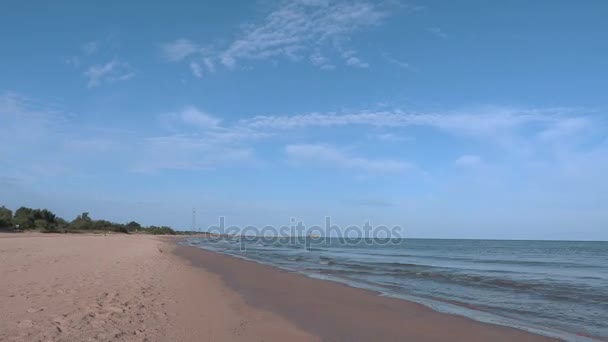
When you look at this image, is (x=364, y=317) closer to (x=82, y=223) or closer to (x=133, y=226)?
(x=82, y=223)

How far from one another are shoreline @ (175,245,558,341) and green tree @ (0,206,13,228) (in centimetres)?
6602

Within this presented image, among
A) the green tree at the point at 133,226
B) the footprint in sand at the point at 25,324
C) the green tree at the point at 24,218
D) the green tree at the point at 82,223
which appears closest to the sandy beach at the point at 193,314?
the footprint in sand at the point at 25,324

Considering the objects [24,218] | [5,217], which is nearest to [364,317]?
[5,217]

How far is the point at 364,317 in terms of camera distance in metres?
10.2

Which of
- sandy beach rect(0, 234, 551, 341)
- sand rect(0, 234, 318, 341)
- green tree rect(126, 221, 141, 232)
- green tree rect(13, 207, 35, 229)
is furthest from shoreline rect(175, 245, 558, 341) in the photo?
green tree rect(126, 221, 141, 232)

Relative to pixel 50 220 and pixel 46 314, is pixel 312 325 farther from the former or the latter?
pixel 50 220

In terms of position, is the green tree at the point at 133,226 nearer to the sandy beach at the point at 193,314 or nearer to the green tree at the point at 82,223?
the green tree at the point at 82,223

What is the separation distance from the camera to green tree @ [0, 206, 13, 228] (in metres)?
65.5

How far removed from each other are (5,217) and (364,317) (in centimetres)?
7497

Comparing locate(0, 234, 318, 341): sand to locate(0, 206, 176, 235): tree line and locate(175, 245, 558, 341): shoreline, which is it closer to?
locate(175, 245, 558, 341): shoreline

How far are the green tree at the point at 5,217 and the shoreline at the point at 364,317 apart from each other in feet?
217

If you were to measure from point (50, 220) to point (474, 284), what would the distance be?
83.1 m

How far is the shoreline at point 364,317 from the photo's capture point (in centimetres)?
858

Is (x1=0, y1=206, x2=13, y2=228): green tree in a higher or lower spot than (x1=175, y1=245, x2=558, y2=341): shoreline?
higher
